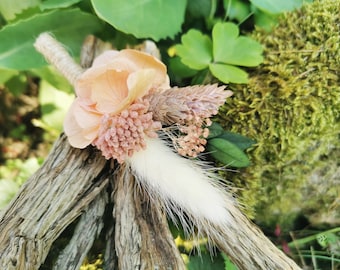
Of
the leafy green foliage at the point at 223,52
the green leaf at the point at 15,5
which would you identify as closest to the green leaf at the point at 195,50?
the leafy green foliage at the point at 223,52

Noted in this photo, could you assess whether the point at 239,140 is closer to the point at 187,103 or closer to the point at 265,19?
the point at 187,103

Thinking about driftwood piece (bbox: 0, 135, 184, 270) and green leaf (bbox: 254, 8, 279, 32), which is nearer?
driftwood piece (bbox: 0, 135, 184, 270)

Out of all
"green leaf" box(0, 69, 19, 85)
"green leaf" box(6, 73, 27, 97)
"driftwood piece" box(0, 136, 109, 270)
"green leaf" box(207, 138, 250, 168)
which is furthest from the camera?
"green leaf" box(6, 73, 27, 97)

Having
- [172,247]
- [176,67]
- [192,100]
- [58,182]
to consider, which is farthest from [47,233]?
[176,67]

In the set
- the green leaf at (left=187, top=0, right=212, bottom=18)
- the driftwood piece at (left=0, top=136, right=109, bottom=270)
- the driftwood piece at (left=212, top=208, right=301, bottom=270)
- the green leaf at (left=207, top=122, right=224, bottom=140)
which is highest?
the green leaf at (left=187, top=0, right=212, bottom=18)

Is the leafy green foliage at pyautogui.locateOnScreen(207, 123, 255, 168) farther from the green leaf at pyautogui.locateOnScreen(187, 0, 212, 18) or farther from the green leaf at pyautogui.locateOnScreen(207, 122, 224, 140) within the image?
the green leaf at pyautogui.locateOnScreen(187, 0, 212, 18)

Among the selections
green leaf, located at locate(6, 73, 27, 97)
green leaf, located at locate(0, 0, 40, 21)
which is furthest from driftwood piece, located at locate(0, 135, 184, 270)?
green leaf, located at locate(6, 73, 27, 97)

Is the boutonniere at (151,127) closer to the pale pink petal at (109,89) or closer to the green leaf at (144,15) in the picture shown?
the pale pink petal at (109,89)
